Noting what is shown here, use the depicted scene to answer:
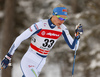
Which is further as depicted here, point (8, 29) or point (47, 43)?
point (8, 29)

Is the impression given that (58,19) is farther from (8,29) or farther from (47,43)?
(8,29)

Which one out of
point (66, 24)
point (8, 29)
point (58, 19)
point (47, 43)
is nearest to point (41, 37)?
point (47, 43)

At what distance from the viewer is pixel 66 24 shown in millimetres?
9203

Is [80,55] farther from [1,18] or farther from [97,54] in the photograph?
[1,18]

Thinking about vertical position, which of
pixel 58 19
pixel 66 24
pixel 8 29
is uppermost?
pixel 58 19

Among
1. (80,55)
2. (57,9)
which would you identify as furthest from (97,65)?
(57,9)

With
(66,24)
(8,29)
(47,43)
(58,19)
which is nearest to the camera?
(58,19)

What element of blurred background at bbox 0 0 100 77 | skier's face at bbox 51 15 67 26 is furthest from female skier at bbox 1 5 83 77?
blurred background at bbox 0 0 100 77

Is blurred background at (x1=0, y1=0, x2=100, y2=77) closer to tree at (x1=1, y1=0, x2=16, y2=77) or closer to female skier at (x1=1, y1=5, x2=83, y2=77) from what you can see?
tree at (x1=1, y1=0, x2=16, y2=77)

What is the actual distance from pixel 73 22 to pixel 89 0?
131 cm

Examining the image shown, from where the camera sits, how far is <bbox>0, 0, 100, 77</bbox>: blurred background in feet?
26.5

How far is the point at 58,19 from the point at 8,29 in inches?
201

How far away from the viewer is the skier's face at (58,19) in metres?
3.41

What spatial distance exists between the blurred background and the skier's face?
4457 millimetres
